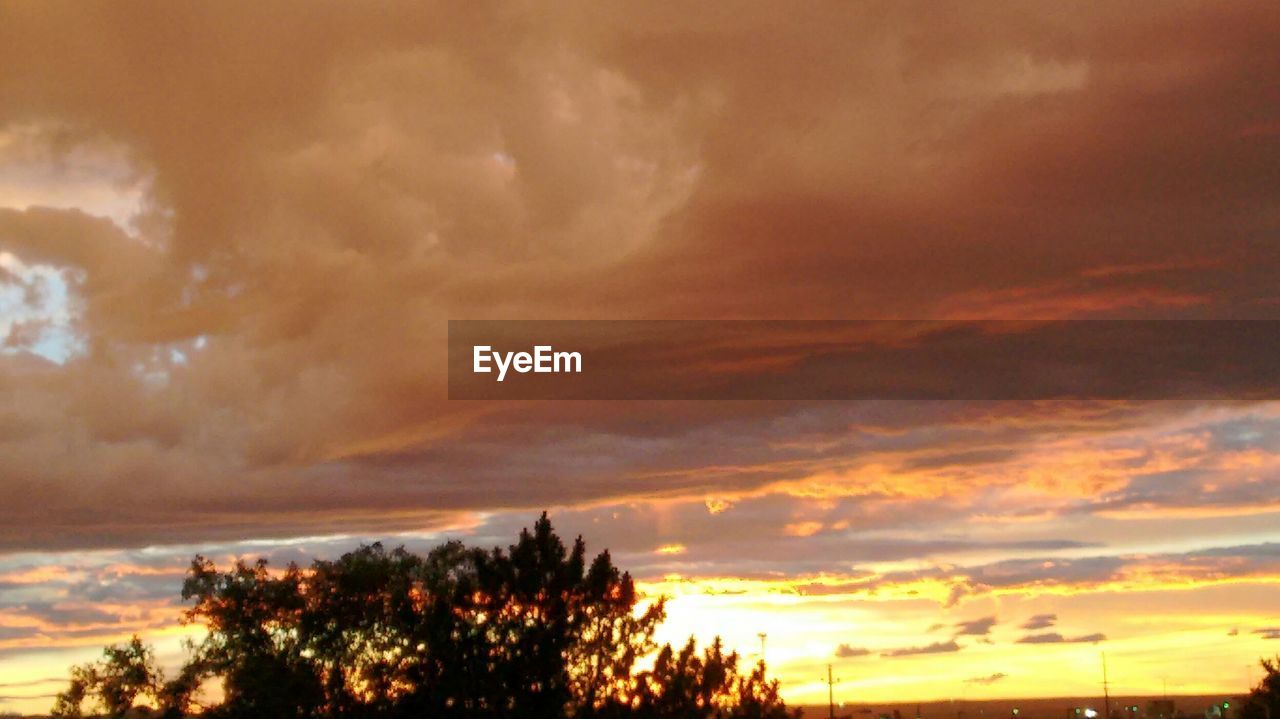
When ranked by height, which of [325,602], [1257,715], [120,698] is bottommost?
[1257,715]

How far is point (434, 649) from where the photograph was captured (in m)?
59.7

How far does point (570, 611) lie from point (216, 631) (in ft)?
57.3

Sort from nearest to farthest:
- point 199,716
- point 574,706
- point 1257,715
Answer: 1. point 574,706
2. point 199,716
3. point 1257,715

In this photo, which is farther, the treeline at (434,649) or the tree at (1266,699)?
the tree at (1266,699)

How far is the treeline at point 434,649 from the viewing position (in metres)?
58.2

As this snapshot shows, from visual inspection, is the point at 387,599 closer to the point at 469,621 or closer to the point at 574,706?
the point at 469,621

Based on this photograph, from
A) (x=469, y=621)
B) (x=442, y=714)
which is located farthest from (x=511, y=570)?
(x=442, y=714)

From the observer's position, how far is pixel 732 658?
6681cm

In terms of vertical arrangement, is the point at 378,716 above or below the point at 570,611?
below

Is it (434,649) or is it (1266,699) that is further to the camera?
(1266,699)

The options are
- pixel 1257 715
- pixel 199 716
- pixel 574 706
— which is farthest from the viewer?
pixel 1257 715

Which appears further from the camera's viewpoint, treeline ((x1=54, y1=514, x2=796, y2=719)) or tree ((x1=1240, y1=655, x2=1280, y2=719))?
tree ((x1=1240, y1=655, x2=1280, y2=719))

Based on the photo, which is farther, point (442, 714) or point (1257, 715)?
point (1257, 715)

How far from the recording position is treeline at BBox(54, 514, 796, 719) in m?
58.2
